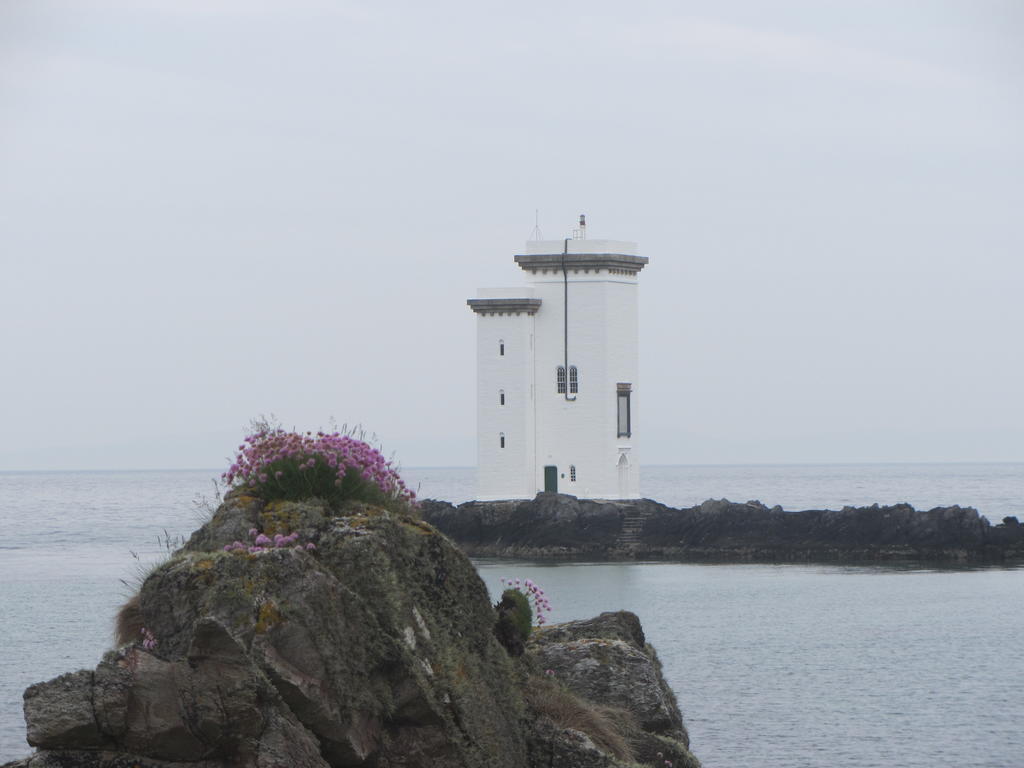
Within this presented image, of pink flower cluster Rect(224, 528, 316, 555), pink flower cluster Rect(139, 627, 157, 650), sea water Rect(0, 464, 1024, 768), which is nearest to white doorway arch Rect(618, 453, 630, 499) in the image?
sea water Rect(0, 464, 1024, 768)

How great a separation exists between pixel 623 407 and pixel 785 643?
2324cm

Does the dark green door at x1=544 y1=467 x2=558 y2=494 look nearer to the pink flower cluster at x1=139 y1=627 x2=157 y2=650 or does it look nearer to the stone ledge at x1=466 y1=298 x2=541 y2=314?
the stone ledge at x1=466 y1=298 x2=541 y2=314

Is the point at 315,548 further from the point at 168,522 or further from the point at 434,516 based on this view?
the point at 168,522

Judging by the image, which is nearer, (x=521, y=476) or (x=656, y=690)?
(x=656, y=690)

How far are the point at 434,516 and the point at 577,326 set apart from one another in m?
8.84

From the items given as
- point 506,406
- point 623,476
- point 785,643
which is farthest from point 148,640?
point 623,476

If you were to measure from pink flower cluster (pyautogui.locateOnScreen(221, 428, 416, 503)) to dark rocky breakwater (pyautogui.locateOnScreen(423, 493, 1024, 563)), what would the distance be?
40.8m

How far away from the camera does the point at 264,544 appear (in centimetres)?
866

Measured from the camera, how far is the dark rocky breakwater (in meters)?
51.6

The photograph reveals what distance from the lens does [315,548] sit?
8.84 m

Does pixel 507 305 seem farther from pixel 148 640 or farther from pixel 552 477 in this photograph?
pixel 148 640

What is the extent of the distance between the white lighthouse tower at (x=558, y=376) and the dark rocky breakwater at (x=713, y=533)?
1.42 meters

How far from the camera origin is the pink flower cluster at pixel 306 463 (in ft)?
31.8

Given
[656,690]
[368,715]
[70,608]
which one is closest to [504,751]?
[368,715]
